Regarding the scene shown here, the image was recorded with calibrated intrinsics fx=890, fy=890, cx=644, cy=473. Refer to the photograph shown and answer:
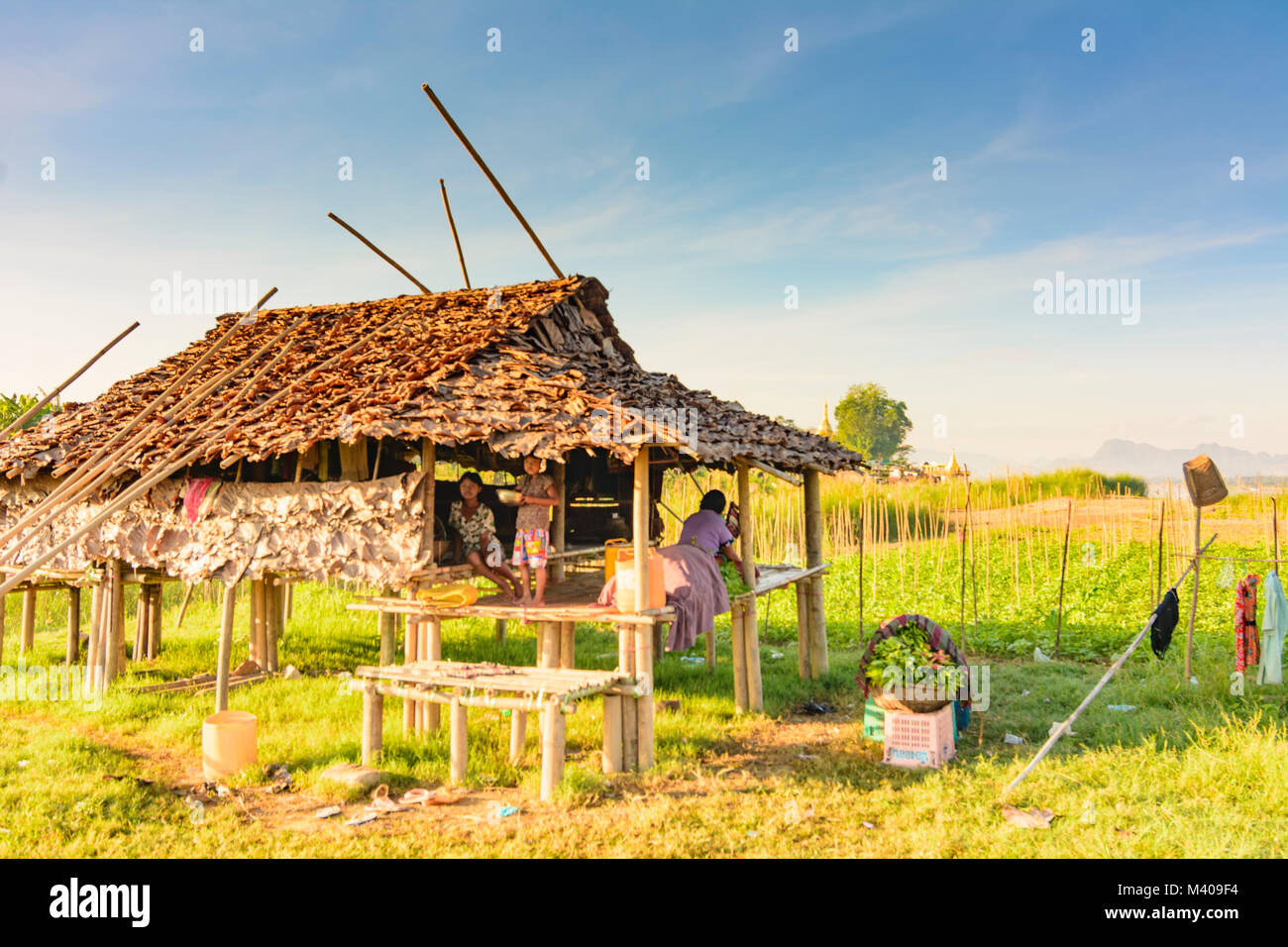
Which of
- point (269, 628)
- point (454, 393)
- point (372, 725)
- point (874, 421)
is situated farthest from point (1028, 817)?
point (874, 421)

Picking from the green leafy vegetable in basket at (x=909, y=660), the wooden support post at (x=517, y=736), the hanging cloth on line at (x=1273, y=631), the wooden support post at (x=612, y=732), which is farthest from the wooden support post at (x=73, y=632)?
the hanging cloth on line at (x=1273, y=631)

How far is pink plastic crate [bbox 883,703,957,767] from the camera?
7680 mm

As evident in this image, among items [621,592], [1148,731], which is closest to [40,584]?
[621,592]

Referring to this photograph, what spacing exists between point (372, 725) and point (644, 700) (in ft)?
7.85

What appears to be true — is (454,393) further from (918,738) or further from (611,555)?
(918,738)

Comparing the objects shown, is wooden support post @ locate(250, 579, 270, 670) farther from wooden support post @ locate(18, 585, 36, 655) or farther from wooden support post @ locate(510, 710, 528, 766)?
wooden support post @ locate(510, 710, 528, 766)

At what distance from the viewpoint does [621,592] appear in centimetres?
803

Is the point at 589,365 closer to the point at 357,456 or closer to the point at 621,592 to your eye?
the point at 357,456

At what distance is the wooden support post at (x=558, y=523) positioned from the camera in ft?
34.6

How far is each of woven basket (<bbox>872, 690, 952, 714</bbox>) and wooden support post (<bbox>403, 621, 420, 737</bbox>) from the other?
4432 millimetres

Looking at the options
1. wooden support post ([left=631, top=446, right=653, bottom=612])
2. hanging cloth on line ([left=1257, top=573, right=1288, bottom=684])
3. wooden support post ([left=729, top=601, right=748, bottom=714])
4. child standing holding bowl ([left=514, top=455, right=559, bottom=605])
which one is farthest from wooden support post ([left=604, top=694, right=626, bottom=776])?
hanging cloth on line ([left=1257, top=573, right=1288, bottom=684])

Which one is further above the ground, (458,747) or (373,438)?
(373,438)

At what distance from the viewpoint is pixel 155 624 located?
13289mm

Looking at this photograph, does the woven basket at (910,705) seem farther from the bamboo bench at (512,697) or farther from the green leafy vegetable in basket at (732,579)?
the bamboo bench at (512,697)
